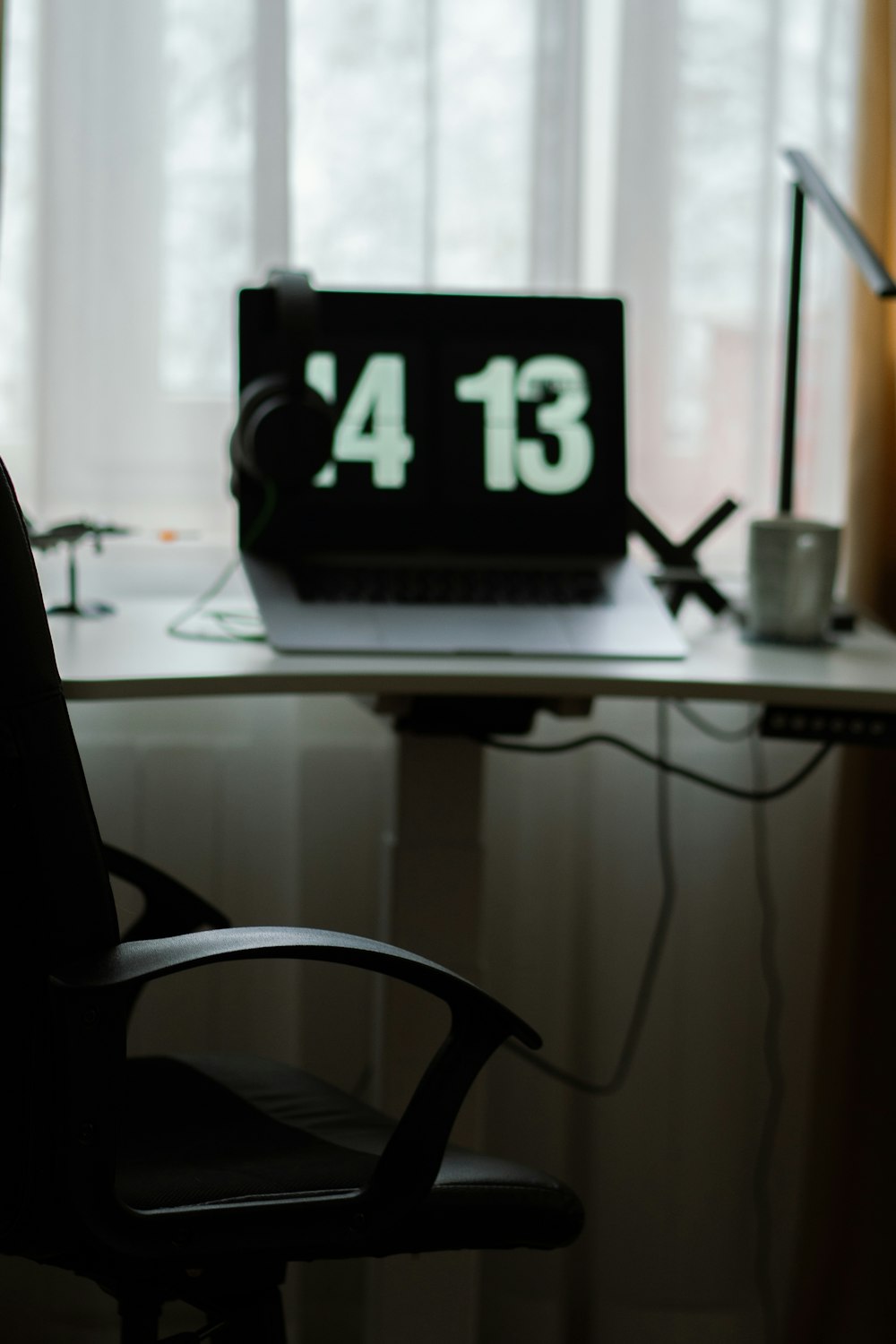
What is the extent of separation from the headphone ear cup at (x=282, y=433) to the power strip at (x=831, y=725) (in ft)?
1.52

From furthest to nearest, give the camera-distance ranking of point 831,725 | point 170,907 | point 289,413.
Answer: point 289,413 < point 831,725 < point 170,907

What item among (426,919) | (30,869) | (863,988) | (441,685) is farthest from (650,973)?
(30,869)

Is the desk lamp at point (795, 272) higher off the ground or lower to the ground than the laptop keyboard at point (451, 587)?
higher

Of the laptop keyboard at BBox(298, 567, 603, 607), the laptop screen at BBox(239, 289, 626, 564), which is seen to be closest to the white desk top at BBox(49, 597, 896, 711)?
the laptop keyboard at BBox(298, 567, 603, 607)

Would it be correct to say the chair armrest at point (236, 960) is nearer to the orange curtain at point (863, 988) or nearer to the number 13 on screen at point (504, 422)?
the number 13 on screen at point (504, 422)

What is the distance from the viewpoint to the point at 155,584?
1.61 m

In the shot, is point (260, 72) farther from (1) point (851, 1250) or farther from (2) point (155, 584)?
(1) point (851, 1250)

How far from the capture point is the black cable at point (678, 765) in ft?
5.19

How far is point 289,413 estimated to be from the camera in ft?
4.20

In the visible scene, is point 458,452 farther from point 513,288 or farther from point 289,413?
point 513,288

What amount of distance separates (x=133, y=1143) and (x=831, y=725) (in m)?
0.63

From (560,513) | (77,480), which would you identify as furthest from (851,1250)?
(77,480)

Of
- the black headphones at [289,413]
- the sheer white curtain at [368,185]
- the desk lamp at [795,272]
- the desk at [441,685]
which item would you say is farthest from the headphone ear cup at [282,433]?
the desk lamp at [795,272]

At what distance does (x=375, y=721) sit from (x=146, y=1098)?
2.45 feet
